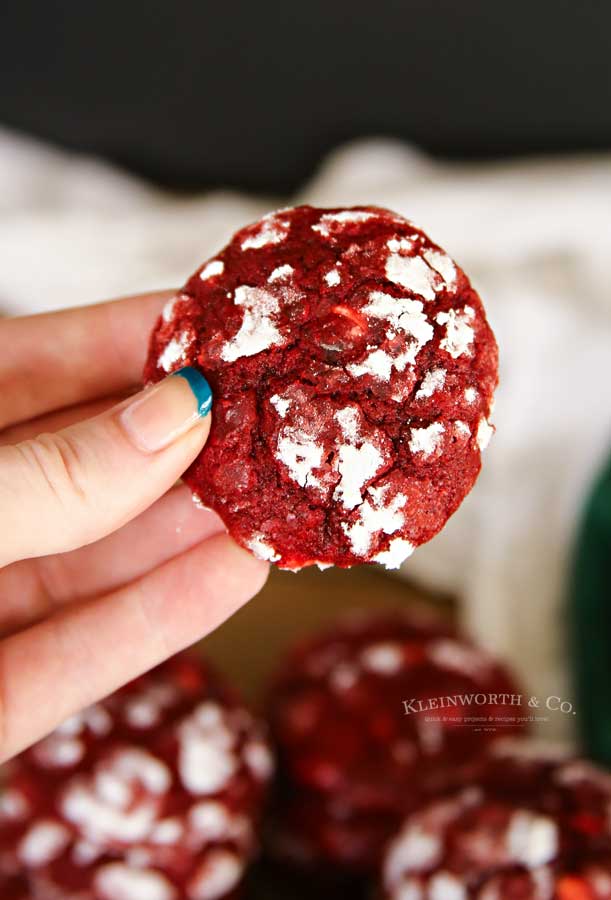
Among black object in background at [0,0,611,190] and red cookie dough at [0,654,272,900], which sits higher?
black object in background at [0,0,611,190]

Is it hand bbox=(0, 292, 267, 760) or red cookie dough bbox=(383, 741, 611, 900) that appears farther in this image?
red cookie dough bbox=(383, 741, 611, 900)

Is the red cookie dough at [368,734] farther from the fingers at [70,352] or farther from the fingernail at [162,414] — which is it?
the fingernail at [162,414]

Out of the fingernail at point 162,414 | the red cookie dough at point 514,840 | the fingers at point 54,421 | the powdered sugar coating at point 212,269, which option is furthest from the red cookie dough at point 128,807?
the powdered sugar coating at point 212,269

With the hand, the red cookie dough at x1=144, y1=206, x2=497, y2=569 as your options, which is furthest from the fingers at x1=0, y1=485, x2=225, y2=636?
the red cookie dough at x1=144, y1=206, x2=497, y2=569

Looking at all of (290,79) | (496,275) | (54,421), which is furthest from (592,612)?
(290,79)

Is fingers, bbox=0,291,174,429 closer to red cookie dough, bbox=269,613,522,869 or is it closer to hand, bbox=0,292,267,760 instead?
hand, bbox=0,292,267,760

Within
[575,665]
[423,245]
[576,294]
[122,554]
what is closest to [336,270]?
[423,245]
